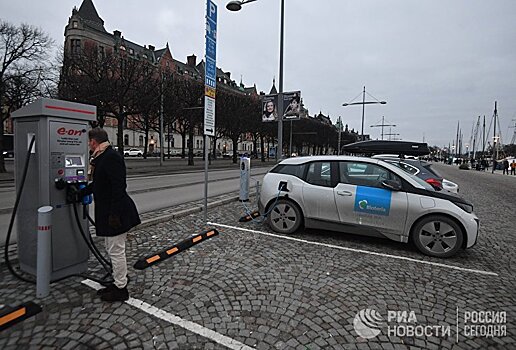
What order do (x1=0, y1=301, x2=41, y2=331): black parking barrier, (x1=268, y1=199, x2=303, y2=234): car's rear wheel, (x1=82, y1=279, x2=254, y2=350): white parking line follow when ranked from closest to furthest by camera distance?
(x1=82, y1=279, x2=254, y2=350): white parking line < (x1=0, y1=301, x2=41, y2=331): black parking barrier < (x1=268, y1=199, x2=303, y2=234): car's rear wheel

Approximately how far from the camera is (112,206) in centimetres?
302

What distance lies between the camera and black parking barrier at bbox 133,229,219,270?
13.1ft

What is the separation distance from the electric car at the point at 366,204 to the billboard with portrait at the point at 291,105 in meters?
5.61

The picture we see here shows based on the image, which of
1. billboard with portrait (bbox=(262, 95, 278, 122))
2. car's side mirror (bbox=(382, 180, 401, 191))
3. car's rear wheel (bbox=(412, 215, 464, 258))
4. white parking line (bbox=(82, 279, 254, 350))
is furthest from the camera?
billboard with portrait (bbox=(262, 95, 278, 122))

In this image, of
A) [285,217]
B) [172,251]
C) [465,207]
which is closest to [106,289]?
[172,251]

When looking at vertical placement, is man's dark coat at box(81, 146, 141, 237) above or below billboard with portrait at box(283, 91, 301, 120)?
below

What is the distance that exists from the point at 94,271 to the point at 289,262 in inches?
106

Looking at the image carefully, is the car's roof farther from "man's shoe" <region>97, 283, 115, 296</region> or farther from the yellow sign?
"man's shoe" <region>97, 283, 115, 296</region>

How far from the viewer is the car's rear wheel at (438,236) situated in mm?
4629

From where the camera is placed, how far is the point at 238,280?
12.0ft

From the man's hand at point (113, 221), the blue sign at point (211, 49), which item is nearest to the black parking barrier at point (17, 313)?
the man's hand at point (113, 221)

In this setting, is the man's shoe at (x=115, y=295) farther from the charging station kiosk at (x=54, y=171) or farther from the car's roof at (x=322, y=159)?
the car's roof at (x=322, y=159)

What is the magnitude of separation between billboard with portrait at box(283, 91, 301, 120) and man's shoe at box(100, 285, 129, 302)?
9.39 m

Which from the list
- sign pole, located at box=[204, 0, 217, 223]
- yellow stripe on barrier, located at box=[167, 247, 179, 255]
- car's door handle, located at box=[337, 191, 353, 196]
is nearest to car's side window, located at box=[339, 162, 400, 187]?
car's door handle, located at box=[337, 191, 353, 196]
